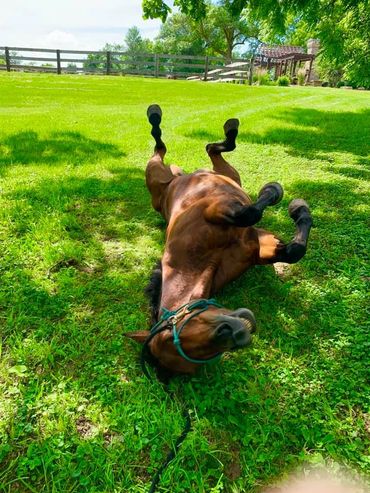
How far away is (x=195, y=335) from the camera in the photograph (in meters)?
1.88

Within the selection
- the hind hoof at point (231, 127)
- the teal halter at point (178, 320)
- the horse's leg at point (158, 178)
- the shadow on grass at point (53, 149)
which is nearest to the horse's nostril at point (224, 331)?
the teal halter at point (178, 320)

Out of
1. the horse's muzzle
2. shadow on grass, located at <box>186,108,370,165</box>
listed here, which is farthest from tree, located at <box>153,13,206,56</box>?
the horse's muzzle

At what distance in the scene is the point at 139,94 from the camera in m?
15.5

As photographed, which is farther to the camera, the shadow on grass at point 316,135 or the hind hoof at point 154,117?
the shadow on grass at point 316,135

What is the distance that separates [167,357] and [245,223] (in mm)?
1063

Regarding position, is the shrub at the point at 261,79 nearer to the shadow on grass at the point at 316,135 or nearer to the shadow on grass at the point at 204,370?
the shadow on grass at the point at 316,135

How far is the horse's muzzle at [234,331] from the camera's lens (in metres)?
1.72

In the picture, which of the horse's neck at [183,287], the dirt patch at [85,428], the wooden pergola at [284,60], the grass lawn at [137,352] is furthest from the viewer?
the wooden pergola at [284,60]

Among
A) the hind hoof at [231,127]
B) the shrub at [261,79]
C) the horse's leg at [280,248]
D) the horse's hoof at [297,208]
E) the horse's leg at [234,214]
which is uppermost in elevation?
the shrub at [261,79]

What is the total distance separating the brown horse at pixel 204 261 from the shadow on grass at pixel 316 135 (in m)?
3.72

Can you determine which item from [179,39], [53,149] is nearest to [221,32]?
[179,39]

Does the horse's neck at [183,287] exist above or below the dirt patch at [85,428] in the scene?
above

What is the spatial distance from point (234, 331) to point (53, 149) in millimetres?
5712

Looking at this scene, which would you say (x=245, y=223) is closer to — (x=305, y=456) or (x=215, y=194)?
(x=215, y=194)
